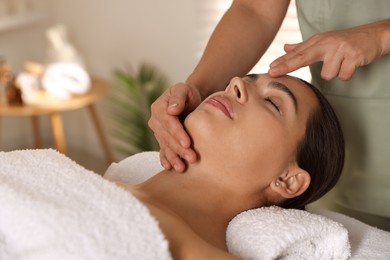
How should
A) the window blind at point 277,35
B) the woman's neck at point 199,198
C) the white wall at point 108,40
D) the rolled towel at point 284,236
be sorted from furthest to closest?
the white wall at point 108,40, the window blind at point 277,35, the woman's neck at point 199,198, the rolled towel at point 284,236

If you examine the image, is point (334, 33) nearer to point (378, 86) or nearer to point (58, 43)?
point (378, 86)

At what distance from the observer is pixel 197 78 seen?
5.26 feet

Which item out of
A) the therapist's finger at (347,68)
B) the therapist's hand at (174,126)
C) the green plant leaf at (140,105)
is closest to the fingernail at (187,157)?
the therapist's hand at (174,126)

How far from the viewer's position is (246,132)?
4.55ft

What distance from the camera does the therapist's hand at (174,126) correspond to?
55.0 inches

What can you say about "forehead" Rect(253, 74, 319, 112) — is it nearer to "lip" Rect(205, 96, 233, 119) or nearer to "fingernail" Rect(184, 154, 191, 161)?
"lip" Rect(205, 96, 233, 119)

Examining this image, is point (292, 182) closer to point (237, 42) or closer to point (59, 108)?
point (237, 42)

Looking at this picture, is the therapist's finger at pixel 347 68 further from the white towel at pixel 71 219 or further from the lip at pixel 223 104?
the white towel at pixel 71 219

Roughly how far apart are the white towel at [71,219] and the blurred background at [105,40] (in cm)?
173

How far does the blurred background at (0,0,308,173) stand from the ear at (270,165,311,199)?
142cm

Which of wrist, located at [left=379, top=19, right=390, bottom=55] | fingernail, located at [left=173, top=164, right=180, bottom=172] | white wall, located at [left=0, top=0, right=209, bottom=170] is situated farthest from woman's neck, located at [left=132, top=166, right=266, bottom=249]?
white wall, located at [left=0, top=0, right=209, bottom=170]

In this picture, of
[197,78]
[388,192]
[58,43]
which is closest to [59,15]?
[58,43]

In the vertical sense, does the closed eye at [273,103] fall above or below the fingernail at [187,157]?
above

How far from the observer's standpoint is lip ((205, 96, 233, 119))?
55.3 inches
